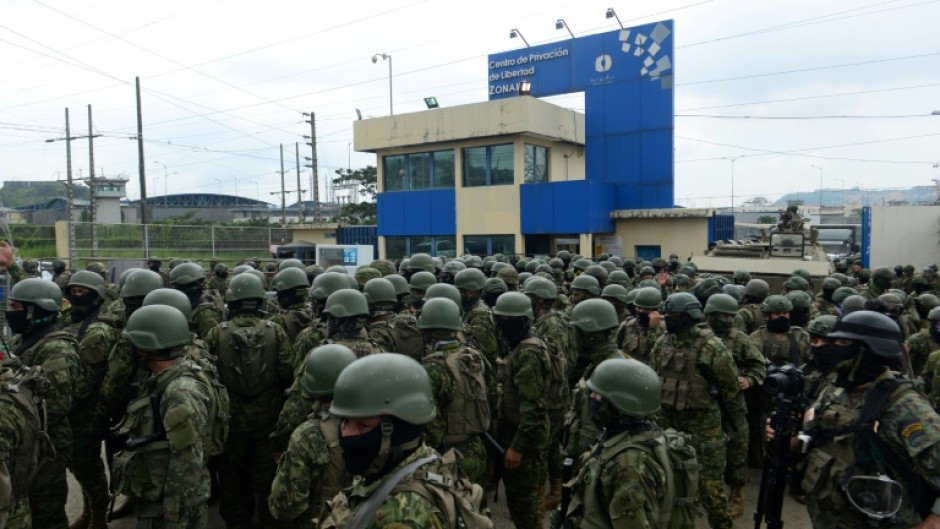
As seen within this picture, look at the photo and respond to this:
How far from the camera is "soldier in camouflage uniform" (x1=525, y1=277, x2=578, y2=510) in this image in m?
5.23

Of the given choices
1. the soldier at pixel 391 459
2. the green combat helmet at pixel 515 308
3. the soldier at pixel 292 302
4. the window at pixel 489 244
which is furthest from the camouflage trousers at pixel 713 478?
the window at pixel 489 244

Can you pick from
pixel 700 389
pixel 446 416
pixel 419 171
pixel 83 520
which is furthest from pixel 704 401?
pixel 419 171

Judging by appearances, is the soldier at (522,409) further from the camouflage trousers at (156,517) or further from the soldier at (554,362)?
the camouflage trousers at (156,517)

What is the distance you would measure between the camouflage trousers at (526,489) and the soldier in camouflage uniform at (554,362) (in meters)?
0.24

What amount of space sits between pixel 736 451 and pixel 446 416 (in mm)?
3338

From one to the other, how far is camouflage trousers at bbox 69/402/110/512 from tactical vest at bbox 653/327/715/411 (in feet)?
16.8

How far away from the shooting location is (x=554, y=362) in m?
5.21

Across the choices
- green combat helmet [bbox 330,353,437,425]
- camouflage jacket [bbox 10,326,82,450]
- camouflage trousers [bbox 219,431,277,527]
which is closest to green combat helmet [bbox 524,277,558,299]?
camouflage trousers [bbox 219,431,277,527]

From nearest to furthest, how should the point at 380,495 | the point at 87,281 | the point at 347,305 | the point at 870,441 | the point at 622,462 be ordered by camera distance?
the point at 380,495
the point at 622,462
the point at 870,441
the point at 347,305
the point at 87,281

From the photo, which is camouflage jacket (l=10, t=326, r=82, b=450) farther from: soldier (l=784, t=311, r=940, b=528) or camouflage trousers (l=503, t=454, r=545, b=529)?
soldier (l=784, t=311, r=940, b=528)

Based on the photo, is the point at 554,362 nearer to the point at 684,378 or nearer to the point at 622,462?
the point at 684,378

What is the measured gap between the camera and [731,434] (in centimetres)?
588

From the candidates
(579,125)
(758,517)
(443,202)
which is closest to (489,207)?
(443,202)

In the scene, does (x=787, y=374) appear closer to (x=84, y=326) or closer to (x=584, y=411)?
(x=584, y=411)
